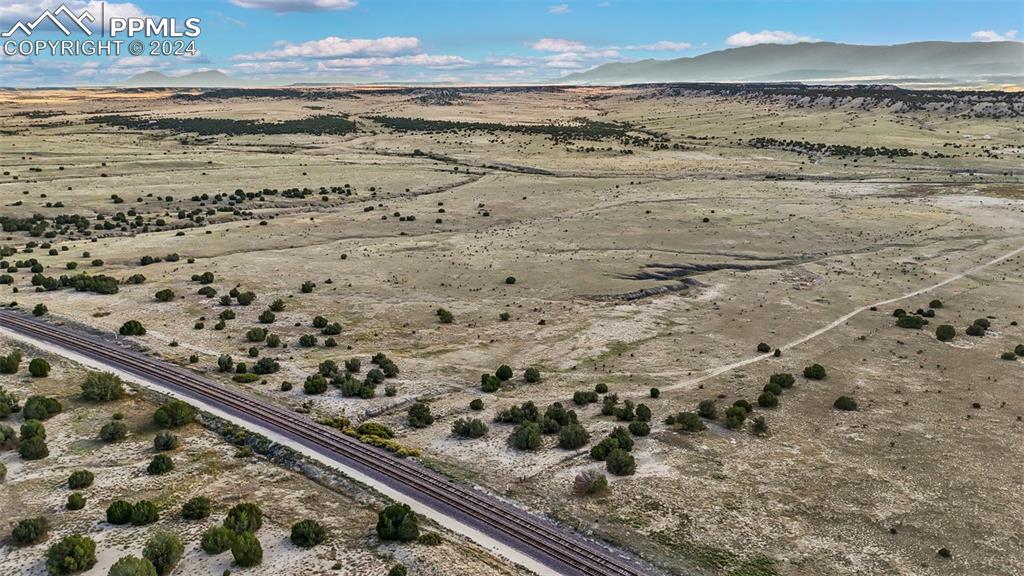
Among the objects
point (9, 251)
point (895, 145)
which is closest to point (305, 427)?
point (9, 251)

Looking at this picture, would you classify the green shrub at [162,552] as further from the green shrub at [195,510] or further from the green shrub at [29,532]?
the green shrub at [29,532]

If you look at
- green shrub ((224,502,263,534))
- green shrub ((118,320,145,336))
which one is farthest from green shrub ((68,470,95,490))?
green shrub ((118,320,145,336))

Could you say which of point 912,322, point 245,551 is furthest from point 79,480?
point 912,322

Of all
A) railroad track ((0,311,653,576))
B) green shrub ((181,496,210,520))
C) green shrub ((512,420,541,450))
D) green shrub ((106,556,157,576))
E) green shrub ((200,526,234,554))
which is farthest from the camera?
green shrub ((512,420,541,450))

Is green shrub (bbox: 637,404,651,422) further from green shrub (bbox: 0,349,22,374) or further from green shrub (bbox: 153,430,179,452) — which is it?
green shrub (bbox: 0,349,22,374)

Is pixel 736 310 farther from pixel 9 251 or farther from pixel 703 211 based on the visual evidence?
pixel 9 251
